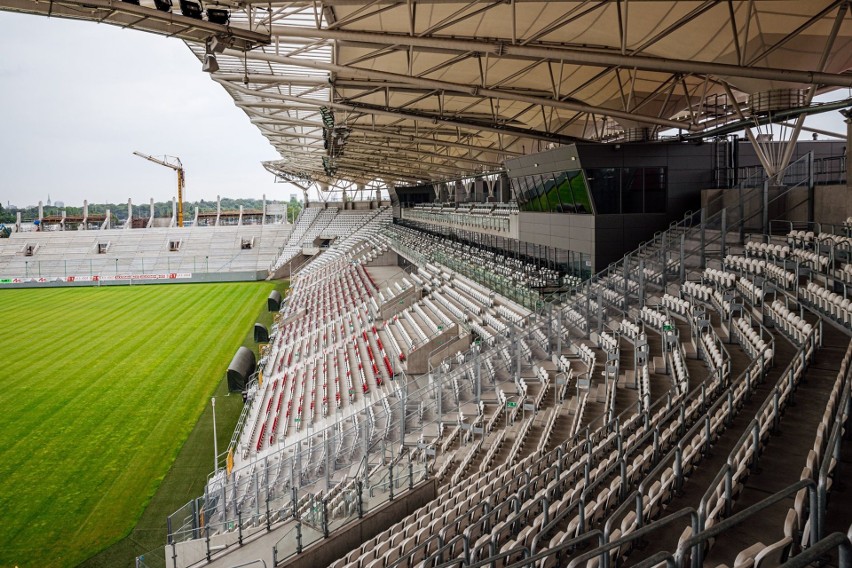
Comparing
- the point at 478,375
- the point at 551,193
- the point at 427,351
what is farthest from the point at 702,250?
the point at 427,351

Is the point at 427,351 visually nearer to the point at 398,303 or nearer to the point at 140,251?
the point at 398,303

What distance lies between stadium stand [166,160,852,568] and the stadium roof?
360 centimetres

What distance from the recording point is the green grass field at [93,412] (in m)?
12.2

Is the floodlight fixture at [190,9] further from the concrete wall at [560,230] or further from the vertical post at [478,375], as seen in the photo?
the concrete wall at [560,230]

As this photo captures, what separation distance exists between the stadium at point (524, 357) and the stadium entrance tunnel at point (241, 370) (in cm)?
10

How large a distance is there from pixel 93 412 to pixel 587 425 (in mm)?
14870

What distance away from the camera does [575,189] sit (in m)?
18.9

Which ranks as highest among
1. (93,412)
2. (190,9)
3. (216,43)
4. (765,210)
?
(190,9)

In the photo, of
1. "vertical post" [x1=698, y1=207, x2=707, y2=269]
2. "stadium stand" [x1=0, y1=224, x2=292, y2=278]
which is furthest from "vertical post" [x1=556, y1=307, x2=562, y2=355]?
"stadium stand" [x1=0, y1=224, x2=292, y2=278]

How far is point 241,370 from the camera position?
2058cm

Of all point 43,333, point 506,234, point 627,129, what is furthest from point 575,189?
point 43,333

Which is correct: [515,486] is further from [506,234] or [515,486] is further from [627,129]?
[506,234]

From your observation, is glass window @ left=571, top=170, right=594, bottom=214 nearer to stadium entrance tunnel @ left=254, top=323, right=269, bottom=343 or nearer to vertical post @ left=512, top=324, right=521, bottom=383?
vertical post @ left=512, top=324, right=521, bottom=383

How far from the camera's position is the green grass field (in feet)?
40.0
